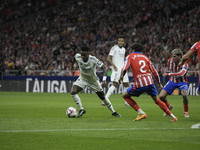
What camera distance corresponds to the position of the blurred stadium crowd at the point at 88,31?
26.2m

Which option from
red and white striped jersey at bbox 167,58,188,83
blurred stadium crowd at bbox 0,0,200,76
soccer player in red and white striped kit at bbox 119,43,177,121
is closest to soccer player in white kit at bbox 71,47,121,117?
soccer player in red and white striped kit at bbox 119,43,177,121

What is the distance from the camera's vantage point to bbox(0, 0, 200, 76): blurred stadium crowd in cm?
2625

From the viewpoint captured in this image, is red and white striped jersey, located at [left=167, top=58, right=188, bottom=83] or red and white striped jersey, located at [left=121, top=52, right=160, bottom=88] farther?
red and white striped jersey, located at [left=167, top=58, right=188, bottom=83]

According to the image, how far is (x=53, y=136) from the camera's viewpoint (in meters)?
6.16

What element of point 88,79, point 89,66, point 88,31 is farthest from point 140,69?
point 88,31

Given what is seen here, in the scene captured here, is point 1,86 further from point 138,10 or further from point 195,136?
point 195,136

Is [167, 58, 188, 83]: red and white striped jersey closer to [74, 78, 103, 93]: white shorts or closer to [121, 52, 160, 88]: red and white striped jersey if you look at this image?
[121, 52, 160, 88]: red and white striped jersey

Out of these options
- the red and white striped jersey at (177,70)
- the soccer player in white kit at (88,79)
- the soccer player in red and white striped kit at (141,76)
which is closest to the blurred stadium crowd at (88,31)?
the red and white striped jersey at (177,70)

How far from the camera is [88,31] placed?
32156 mm

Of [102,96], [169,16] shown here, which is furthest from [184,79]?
[169,16]

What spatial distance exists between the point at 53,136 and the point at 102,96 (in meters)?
3.81

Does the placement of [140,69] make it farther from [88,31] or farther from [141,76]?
[88,31]

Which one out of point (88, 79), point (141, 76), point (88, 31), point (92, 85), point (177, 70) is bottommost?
point (92, 85)

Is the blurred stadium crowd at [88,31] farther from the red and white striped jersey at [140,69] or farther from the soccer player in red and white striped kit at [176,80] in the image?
the red and white striped jersey at [140,69]
